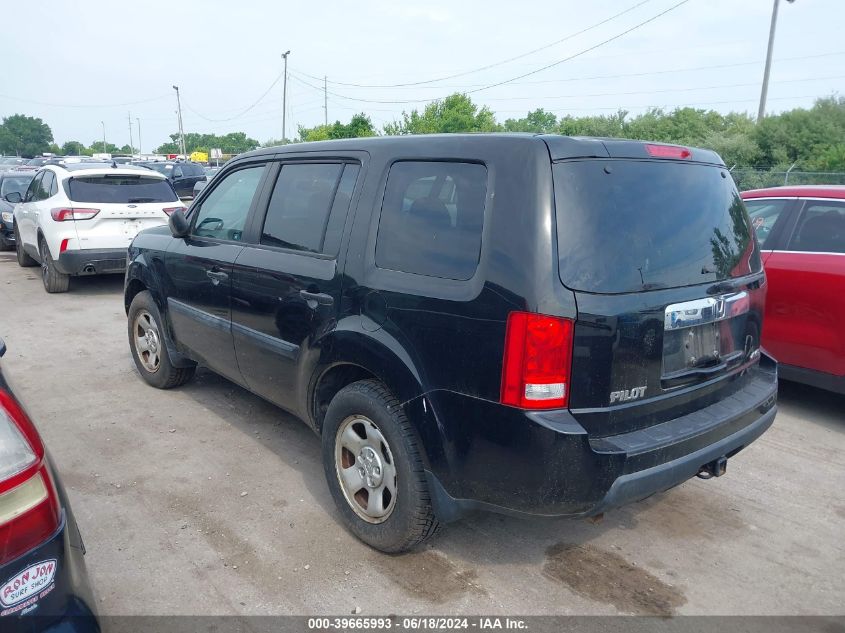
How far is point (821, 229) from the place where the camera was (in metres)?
4.95

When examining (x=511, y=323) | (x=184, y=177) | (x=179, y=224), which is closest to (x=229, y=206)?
(x=179, y=224)

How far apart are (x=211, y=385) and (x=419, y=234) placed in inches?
131

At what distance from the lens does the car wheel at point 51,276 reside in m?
9.17

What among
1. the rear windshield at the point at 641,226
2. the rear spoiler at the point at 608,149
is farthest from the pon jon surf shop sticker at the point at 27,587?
the rear spoiler at the point at 608,149

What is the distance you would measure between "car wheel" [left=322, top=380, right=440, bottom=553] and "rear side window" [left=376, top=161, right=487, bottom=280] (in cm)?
63

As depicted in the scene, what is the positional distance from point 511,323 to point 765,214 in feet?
12.8

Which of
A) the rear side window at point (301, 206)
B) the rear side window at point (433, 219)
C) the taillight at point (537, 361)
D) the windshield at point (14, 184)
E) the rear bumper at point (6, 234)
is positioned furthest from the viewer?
the windshield at point (14, 184)

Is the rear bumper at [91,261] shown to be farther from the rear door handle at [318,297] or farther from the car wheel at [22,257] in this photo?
the rear door handle at [318,297]

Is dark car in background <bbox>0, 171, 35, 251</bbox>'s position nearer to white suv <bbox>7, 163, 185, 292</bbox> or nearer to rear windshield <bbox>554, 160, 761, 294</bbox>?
white suv <bbox>7, 163, 185, 292</bbox>

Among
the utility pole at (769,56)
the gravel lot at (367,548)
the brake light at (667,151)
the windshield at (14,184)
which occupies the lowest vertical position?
the gravel lot at (367,548)

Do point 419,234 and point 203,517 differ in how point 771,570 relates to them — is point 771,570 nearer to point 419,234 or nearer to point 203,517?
point 419,234

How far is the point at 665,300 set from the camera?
2729mm

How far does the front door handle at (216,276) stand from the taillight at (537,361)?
7.49ft

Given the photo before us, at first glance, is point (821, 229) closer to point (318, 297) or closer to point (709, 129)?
point (318, 297)
